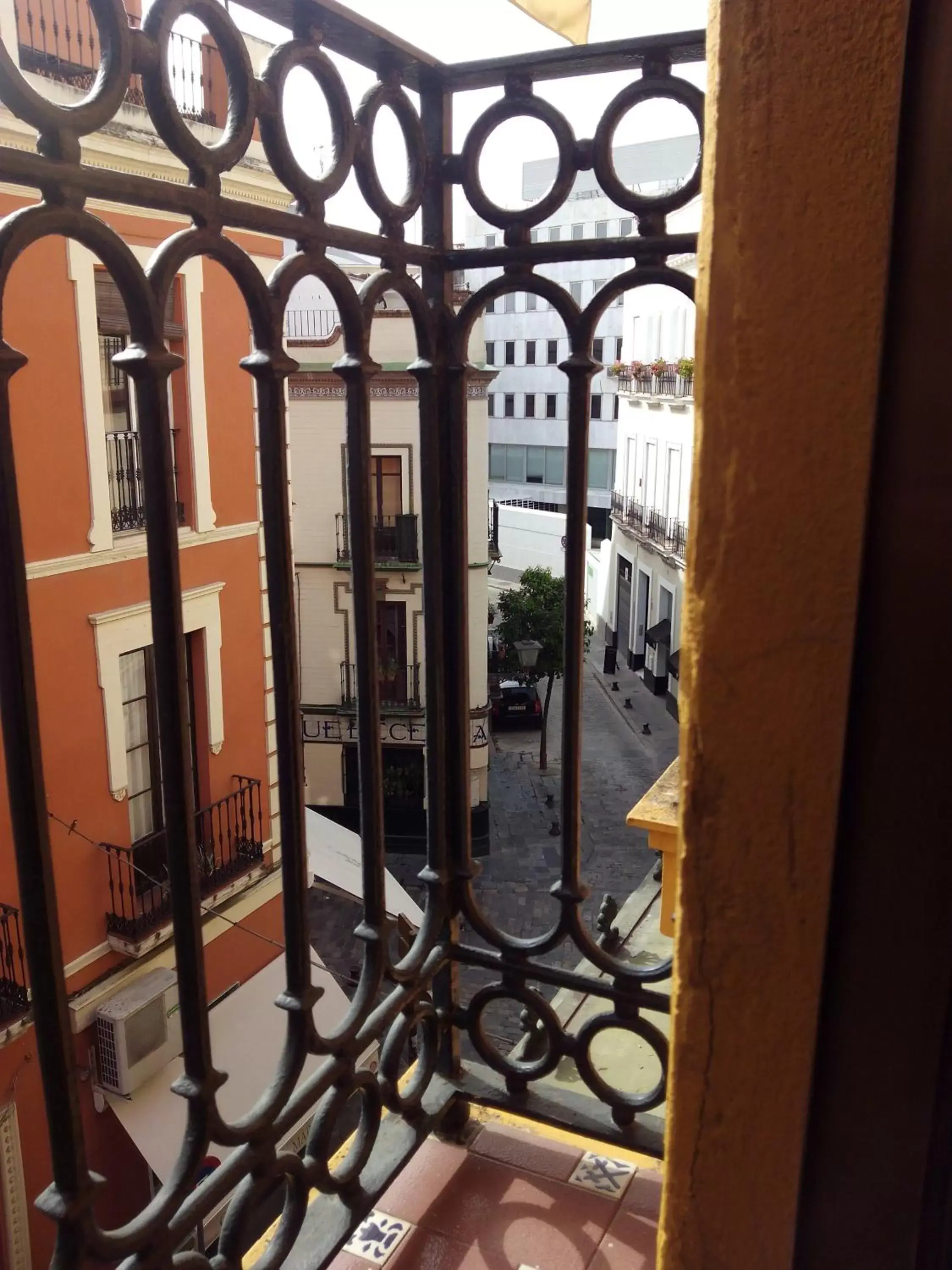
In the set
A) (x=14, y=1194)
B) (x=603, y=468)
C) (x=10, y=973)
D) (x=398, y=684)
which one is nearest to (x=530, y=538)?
(x=603, y=468)

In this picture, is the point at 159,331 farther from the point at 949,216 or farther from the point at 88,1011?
the point at 88,1011

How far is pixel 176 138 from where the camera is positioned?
985 millimetres

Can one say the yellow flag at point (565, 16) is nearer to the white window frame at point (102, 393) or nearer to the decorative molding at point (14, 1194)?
the white window frame at point (102, 393)

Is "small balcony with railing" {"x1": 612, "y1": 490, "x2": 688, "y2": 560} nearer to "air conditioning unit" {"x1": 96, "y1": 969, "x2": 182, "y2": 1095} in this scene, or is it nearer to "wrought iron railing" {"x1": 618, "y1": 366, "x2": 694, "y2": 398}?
"wrought iron railing" {"x1": 618, "y1": 366, "x2": 694, "y2": 398}

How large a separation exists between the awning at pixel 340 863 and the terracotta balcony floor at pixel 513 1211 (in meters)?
5.88

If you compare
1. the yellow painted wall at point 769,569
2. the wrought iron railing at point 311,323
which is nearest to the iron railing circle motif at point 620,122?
the yellow painted wall at point 769,569

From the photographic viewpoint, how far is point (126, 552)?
20.1 feet

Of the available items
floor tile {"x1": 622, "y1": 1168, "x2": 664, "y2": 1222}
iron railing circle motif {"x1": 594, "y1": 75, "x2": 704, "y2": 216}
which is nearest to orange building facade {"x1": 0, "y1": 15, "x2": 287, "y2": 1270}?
floor tile {"x1": 622, "y1": 1168, "x2": 664, "y2": 1222}

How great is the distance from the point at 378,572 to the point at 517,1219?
9.96 meters

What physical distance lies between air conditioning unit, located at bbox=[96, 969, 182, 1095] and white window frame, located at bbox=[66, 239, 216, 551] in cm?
254

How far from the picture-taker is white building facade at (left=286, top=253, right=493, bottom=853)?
11.0m

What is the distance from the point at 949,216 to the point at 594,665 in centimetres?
2023

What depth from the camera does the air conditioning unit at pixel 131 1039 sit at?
235 inches

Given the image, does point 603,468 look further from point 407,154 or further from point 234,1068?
point 407,154
